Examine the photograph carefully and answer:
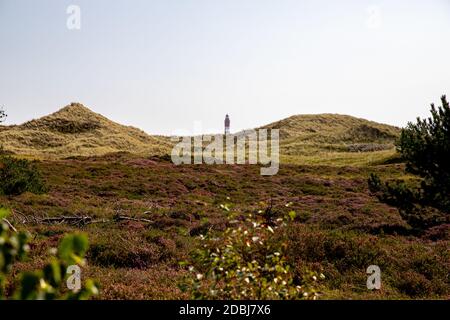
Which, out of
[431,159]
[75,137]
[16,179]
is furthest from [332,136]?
[431,159]

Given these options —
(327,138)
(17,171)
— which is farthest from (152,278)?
(327,138)

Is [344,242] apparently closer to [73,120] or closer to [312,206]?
[312,206]

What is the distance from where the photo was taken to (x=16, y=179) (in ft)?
78.4

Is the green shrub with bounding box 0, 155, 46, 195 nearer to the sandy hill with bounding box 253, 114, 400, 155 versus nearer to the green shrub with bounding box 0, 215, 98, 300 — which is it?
the green shrub with bounding box 0, 215, 98, 300

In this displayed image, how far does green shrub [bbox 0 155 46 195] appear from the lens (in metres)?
23.5

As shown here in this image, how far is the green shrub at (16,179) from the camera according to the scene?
2347cm

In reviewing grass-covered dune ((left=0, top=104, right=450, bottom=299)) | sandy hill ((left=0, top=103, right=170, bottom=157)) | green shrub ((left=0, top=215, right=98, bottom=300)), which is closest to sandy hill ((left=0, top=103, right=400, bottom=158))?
sandy hill ((left=0, top=103, right=170, bottom=157))

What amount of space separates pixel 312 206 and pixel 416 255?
11816 millimetres

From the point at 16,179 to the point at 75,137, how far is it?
5950 cm

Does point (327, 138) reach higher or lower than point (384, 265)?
higher

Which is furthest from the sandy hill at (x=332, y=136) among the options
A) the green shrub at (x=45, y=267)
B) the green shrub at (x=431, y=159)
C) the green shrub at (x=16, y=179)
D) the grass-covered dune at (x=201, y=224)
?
the green shrub at (x=45, y=267)

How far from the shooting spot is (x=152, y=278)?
10305mm

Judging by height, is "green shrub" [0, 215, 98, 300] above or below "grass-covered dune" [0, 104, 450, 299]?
above

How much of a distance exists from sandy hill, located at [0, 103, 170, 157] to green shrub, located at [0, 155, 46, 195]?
39.4 meters
